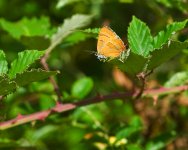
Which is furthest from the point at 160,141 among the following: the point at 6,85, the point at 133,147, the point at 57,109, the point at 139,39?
the point at 6,85

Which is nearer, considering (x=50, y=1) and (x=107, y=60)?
(x=107, y=60)

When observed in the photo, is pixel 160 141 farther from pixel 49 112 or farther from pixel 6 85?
pixel 6 85

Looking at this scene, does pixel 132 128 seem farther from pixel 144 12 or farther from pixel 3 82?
pixel 144 12

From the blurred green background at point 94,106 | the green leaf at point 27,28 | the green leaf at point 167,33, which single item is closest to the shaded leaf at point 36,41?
the blurred green background at point 94,106

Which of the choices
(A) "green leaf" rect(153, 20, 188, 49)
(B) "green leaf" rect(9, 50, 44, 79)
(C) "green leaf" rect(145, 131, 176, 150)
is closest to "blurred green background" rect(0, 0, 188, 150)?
(C) "green leaf" rect(145, 131, 176, 150)

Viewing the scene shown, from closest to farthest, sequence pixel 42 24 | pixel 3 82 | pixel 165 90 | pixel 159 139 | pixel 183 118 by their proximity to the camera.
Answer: pixel 3 82
pixel 165 90
pixel 159 139
pixel 42 24
pixel 183 118

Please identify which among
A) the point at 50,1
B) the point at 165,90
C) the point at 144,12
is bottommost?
the point at 165,90

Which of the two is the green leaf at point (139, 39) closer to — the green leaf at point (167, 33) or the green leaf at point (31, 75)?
the green leaf at point (167, 33)

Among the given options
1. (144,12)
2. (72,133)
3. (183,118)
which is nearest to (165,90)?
(183,118)
